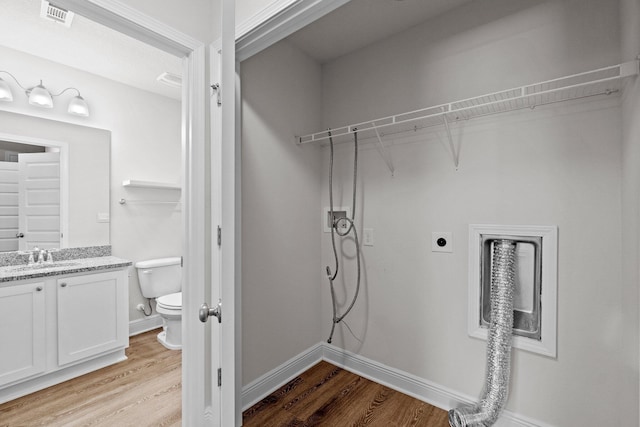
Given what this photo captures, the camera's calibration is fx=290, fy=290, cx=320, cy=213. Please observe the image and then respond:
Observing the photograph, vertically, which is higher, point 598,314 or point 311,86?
point 311,86

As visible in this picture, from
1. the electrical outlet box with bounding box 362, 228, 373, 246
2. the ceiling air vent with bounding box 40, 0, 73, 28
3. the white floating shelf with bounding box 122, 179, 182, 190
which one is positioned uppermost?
the ceiling air vent with bounding box 40, 0, 73, 28

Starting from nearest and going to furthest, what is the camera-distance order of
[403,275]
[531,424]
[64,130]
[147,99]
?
[531,424] → [403,275] → [64,130] → [147,99]

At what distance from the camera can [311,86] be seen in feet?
7.62

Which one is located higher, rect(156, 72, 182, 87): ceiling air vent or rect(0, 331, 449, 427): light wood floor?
rect(156, 72, 182, 87): ceiling air vent

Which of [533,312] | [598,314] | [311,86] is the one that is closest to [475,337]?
[533,312]

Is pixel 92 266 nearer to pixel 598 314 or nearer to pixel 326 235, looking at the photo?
pixel 326 235

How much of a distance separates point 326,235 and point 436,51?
1.49 m

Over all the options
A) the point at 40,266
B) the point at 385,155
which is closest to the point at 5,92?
the point at 40,266

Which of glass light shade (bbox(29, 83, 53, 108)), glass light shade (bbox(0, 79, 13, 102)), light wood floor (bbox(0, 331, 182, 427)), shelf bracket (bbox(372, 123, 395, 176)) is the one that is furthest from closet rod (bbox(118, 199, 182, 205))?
shelf bracket (bbox(372, 123, 395, 176))

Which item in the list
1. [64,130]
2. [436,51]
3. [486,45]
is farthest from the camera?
[64,130]

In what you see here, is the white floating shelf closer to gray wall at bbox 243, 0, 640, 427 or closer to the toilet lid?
the toilet lid

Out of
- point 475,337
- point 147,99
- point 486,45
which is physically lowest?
point 475,337

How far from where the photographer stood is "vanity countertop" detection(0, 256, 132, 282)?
1.99 meters

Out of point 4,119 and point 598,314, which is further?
point 4,119
